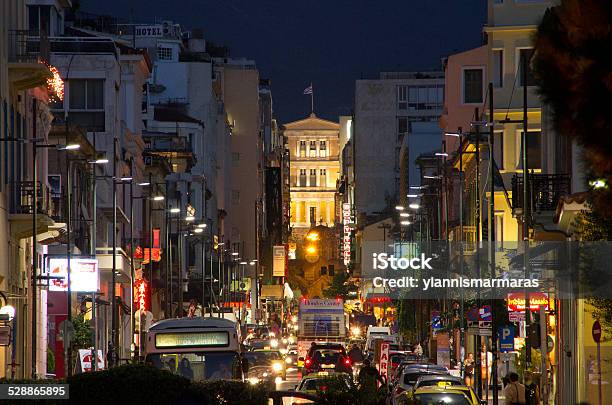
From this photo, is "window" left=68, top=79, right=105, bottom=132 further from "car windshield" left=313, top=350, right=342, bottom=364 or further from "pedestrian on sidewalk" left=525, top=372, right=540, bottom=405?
"pedestrian on sidewalk" left=525, top=372, right=540, bottom=405

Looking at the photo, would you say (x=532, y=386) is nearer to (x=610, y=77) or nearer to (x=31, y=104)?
(x=31, y=104)

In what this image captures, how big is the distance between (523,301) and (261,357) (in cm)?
1623

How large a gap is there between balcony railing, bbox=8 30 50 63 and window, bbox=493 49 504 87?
3352cm

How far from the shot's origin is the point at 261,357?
62812mm

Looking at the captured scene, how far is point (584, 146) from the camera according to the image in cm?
1183

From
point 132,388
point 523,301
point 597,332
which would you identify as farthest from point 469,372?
point 132,388

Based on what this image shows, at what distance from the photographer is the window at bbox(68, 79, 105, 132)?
86.7 meters

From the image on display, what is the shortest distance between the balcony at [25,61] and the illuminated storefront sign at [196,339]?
1153 cm

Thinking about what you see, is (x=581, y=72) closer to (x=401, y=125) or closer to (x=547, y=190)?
(x=547, y=190)

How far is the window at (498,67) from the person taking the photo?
74.6m

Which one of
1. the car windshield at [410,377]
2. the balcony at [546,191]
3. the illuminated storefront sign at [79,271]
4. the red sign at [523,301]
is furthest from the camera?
the illuminated storefront sign at [79,271]

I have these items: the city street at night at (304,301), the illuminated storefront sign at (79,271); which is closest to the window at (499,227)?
the city street at night at (304,301)

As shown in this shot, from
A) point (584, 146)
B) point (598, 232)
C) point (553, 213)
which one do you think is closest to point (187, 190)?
point (553, 213)

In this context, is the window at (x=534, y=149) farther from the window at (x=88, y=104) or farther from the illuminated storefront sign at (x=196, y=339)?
the illuminated storefront sign at (x=196, y=339)
